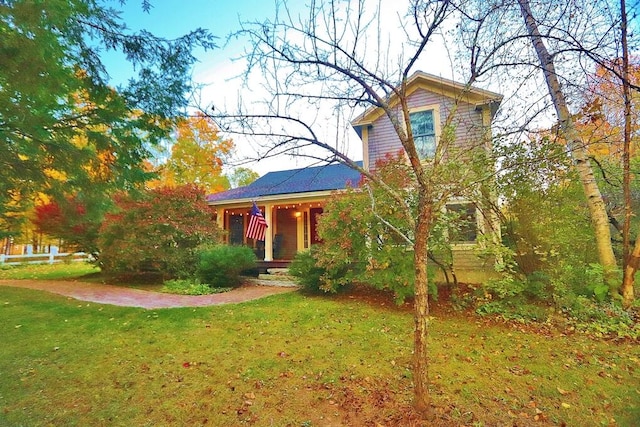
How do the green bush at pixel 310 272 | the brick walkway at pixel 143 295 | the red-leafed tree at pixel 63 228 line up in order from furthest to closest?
the red-leafed tree at pixel 63 228
the green bush at pixel 310 272
the brick walkway at pixel 143 295

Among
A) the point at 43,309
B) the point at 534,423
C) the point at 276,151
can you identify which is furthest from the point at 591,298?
the point at 43,309

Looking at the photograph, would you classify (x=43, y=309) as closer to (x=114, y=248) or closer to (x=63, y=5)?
(x=114, y=248)

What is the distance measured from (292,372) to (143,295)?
18.5 feet

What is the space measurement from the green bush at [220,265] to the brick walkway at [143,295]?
0.53 m

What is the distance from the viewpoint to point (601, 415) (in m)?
2.85

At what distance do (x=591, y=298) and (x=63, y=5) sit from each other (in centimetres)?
858

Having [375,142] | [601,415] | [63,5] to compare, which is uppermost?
[375,142]

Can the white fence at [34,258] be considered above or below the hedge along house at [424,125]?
below

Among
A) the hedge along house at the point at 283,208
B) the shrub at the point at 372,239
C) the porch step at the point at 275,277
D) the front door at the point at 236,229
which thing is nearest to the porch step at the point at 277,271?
the porch step at the point at 275,277

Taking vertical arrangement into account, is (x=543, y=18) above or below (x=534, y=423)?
above

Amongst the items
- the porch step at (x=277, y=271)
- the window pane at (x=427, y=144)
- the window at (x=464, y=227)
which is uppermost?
the window pane at (x=427, y=144)

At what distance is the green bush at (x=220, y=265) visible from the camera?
8805 mm

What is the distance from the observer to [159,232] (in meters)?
9.05

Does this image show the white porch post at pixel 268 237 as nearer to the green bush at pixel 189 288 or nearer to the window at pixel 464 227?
the green bush at pixel 189 288
